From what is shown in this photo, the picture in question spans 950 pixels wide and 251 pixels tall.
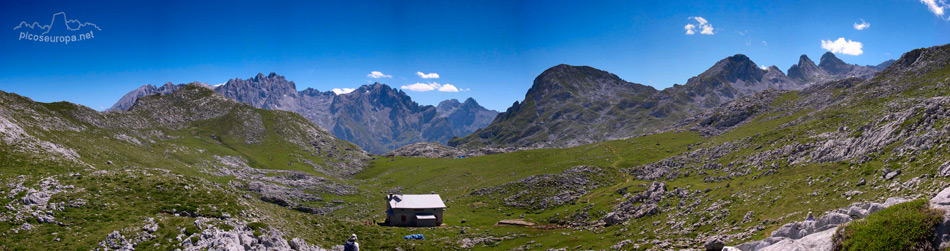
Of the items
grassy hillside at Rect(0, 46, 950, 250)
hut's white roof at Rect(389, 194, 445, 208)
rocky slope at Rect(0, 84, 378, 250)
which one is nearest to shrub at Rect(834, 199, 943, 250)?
grassy hillside at Rect(0, 46, 950, 250)

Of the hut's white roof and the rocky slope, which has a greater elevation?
the rocky slope

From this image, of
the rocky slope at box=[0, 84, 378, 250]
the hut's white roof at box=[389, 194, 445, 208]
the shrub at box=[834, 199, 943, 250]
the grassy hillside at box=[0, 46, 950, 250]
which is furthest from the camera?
the hut's white roof at box=[389, 194, 445, 208]

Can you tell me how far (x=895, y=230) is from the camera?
75.5ft

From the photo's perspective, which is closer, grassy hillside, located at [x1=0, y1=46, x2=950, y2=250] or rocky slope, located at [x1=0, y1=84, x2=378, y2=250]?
rocky slope, located at [x1=0, y1=84, x2=378, y2=250]

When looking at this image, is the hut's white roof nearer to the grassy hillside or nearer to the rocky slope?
the grassy hillside

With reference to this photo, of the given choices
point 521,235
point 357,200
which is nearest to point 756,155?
point 521,235

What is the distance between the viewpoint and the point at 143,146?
13050cm

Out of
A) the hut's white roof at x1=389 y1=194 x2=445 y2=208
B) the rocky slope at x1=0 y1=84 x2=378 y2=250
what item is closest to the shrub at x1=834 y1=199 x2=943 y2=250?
the rocky slope at x1=0 y1=84 x2=378 y2=250

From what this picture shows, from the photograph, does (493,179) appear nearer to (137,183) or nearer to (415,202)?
(415,202)

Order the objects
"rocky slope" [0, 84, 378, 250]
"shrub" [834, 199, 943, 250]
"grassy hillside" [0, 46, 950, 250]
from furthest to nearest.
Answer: "grassy hillside" [0, 46, 950, 250] < "rocky slope" [0, 84, 378, 250] < "shrub" [834, 199, 943, 250]

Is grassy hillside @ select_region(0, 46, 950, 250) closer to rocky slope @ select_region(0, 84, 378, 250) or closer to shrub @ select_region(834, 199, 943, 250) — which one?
rocky slope @ select_region(0, 84, 378, 250)

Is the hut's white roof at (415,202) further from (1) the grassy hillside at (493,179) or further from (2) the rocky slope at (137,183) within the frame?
(2) the rocky slope at (137,183)

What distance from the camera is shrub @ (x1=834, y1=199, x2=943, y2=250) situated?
21.7 metres

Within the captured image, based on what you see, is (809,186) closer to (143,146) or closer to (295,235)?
(295,235)
